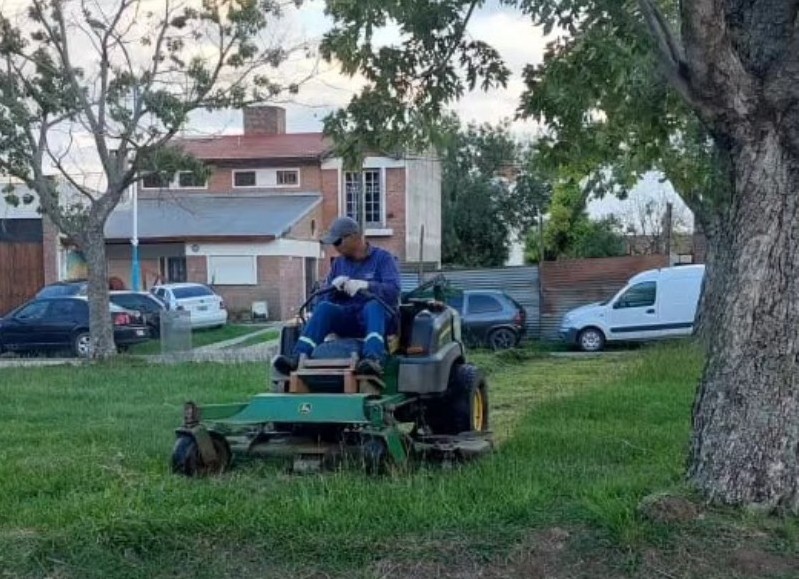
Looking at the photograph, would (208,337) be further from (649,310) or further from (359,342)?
(359,342)

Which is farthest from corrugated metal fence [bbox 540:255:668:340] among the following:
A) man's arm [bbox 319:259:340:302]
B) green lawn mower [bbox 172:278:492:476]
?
man's arm [bbox 319:259:340:302]

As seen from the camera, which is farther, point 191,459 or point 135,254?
point 135,254

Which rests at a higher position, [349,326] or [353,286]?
[353,286]

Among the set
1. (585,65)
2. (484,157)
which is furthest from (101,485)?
(484,157)

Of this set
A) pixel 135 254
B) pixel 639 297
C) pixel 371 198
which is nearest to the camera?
pixel 639 297

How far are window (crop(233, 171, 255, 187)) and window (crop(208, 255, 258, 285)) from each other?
4984 millimetres

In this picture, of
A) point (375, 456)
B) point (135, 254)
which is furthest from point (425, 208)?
point (375, 456)

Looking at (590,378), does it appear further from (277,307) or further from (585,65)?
(277,307)

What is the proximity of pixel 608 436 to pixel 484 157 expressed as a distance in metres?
41.1

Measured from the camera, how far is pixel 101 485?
294 inches

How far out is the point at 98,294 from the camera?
21.5 m

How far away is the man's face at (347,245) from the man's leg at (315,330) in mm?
458

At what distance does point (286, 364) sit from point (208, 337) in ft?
72.5

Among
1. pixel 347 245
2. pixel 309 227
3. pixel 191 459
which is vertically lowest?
pixel 191 459
